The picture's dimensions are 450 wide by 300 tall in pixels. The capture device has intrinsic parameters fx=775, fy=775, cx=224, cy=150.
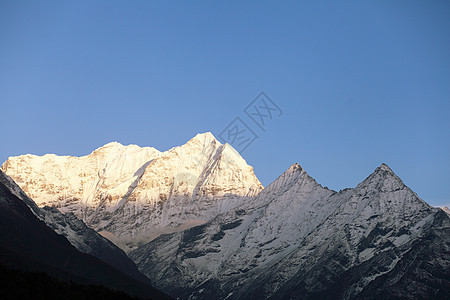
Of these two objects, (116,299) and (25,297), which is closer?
(25,297)

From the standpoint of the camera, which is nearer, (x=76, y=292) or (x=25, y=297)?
(x=25, y=297)

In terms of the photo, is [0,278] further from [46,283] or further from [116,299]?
[116,299]

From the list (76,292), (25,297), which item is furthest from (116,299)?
Result: (25,297)

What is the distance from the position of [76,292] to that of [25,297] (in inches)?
816

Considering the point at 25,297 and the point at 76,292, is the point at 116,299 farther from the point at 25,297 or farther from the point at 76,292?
the point at 25,297

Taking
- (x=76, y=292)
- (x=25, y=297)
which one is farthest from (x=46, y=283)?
(x=25, y=297)

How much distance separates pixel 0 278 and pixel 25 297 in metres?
11.0

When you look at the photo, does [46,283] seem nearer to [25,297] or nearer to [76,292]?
[76,292]

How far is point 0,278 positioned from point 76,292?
19.2m

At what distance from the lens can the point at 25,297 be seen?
161 m

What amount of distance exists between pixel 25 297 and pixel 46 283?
20.3 metres

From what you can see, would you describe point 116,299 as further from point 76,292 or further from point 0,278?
point 0,278

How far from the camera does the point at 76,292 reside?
180750 mm

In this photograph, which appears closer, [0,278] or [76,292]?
[0,278]
